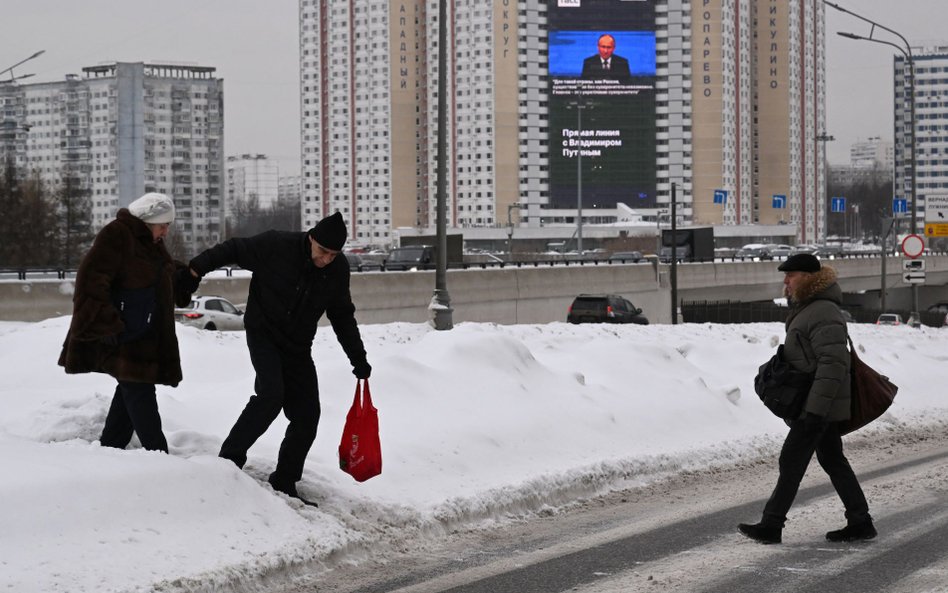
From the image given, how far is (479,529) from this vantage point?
29.0 feet

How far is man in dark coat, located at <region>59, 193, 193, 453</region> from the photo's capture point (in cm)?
767

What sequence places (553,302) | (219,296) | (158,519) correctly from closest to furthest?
(158,519) → (219,296) → (553,302)

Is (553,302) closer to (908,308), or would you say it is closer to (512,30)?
(908,308)

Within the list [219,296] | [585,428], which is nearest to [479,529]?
[585,428]

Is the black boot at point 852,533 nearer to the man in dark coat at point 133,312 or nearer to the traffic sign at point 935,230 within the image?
the man in dark coat at point 133,312

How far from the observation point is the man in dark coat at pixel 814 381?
8.02m

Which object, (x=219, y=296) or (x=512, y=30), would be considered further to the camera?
(x=512, y=30)

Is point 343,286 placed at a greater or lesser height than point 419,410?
greater

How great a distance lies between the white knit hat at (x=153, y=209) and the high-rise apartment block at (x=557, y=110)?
551 ft

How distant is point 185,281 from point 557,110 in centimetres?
17849

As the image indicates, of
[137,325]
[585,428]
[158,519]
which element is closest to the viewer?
[158,519]

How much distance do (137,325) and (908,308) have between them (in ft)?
306

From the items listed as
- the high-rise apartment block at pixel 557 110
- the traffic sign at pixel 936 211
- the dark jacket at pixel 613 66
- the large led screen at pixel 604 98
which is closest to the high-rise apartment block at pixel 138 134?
the high-rise apartment block at pixel 557 110

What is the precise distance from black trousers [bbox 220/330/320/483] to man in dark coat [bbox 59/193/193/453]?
0.46m
